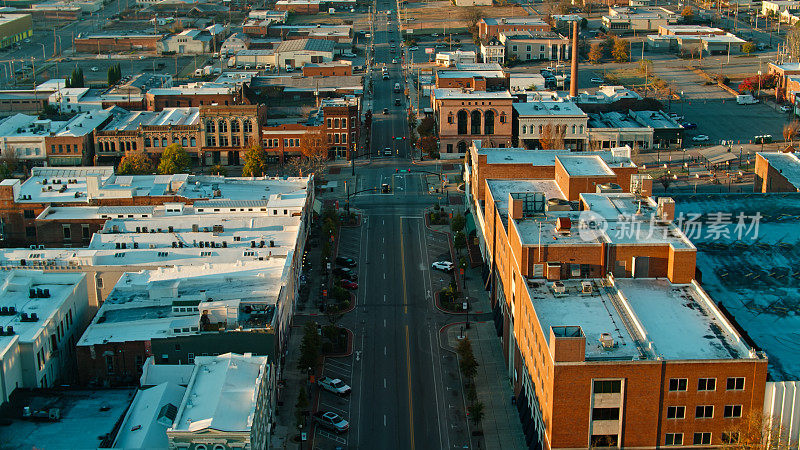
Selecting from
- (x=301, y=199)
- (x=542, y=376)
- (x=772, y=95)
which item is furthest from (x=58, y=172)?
(x=772, y=95)

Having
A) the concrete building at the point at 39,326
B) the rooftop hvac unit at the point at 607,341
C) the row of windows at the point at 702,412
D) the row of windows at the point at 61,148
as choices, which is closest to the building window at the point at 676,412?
the row of windows at the point at 702,412

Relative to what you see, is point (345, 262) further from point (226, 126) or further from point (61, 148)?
point (61, 148)

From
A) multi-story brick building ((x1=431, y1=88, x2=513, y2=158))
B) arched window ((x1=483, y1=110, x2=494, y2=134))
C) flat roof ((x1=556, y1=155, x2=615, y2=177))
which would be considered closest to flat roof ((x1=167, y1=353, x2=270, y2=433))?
flat roof ((x1=556, y1=155, x2=615, y2=177))

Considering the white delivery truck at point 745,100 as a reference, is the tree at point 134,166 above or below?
below

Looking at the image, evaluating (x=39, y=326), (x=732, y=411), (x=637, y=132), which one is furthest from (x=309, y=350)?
(x=637, y=132)

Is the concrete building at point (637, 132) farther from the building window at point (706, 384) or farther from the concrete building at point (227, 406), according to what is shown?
the concrete building at point (227, 406)

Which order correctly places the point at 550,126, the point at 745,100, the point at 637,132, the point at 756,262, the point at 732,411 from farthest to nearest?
the point at 745,100 → the point at 637,132 → the point at 550,126 → the point at 756,262 → the point at 732,411

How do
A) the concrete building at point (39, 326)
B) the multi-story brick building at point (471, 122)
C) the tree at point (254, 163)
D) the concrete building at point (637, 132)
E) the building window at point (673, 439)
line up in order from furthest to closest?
Answer: the multi-story brick building at point (471, 122)
the concrete building at point (637, 132)
the tree at point (254, 163)
the concrete building at point (39, 326)
the building window at point (673, 439)
